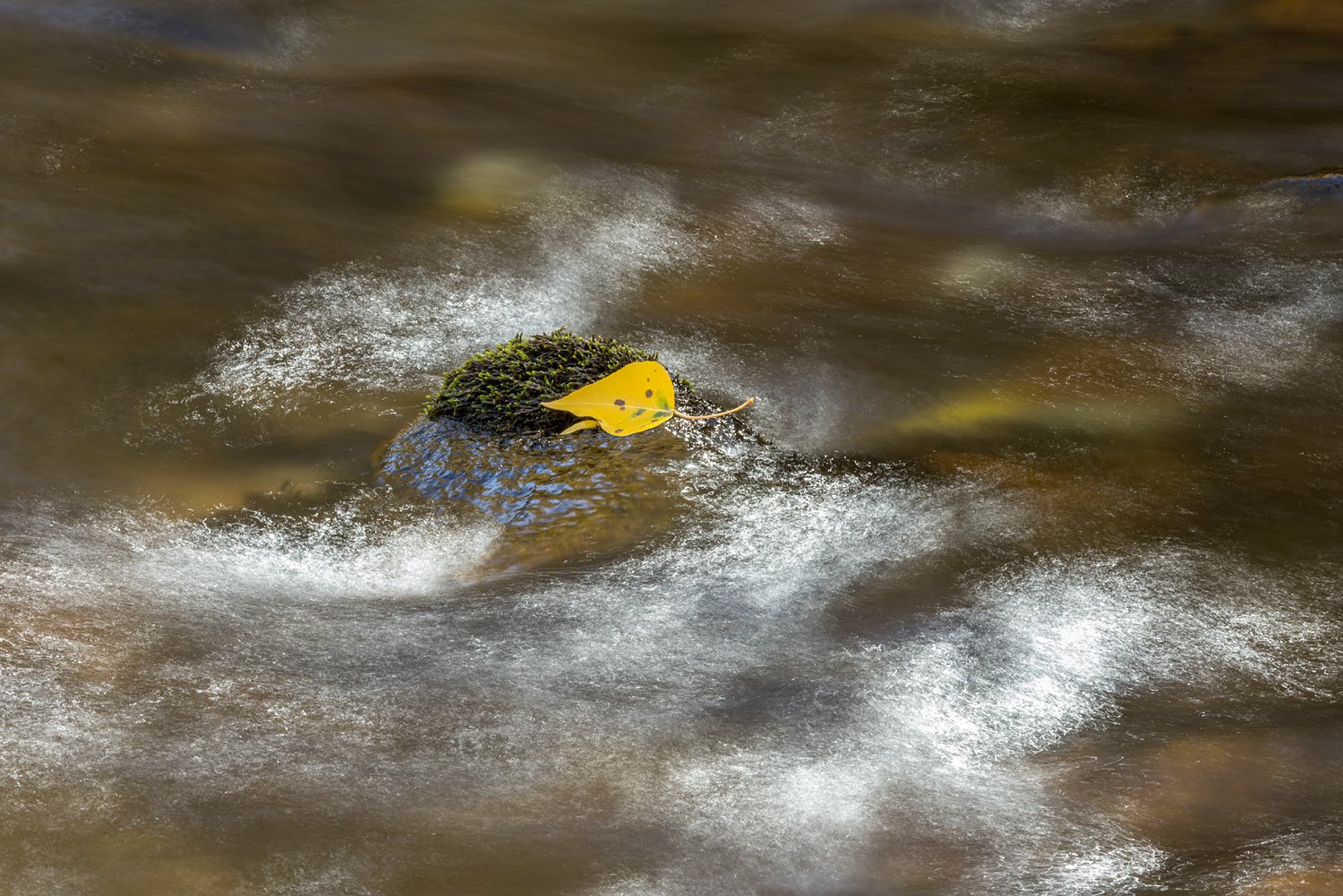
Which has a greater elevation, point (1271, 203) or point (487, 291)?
point (1271, 203)

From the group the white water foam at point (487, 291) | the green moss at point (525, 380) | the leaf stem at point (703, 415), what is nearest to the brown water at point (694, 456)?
the white water foam at point (487, 291)

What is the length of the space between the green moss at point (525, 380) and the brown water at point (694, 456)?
18.6 inches

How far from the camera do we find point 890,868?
3465 millimetres

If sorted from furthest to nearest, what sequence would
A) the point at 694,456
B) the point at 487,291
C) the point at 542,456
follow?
the point at 487,291 → the point at 694,456 → the point at 542,456

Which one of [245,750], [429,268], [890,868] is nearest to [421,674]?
[245,750]

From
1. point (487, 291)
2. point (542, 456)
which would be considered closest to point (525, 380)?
point (542, 456)

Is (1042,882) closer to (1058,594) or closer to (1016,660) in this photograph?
(1016,660)

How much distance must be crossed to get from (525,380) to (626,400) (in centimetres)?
48

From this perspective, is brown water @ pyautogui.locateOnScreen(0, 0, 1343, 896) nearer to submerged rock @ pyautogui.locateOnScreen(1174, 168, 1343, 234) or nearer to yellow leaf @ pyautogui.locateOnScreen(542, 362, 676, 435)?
submerged rock @ pyautogui.locateOnScreen(1174, 168, 1343, 234)

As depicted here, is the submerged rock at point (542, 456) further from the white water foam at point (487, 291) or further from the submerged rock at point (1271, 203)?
the submerged rock at point (1271, 203)

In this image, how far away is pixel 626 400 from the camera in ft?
17.5

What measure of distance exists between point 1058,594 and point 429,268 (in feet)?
13.9

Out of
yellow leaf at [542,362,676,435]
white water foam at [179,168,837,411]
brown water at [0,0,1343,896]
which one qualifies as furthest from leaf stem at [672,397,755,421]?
white water foam at [179,168,837,411]

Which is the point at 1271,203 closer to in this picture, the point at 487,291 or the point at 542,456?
the point at 487,291
